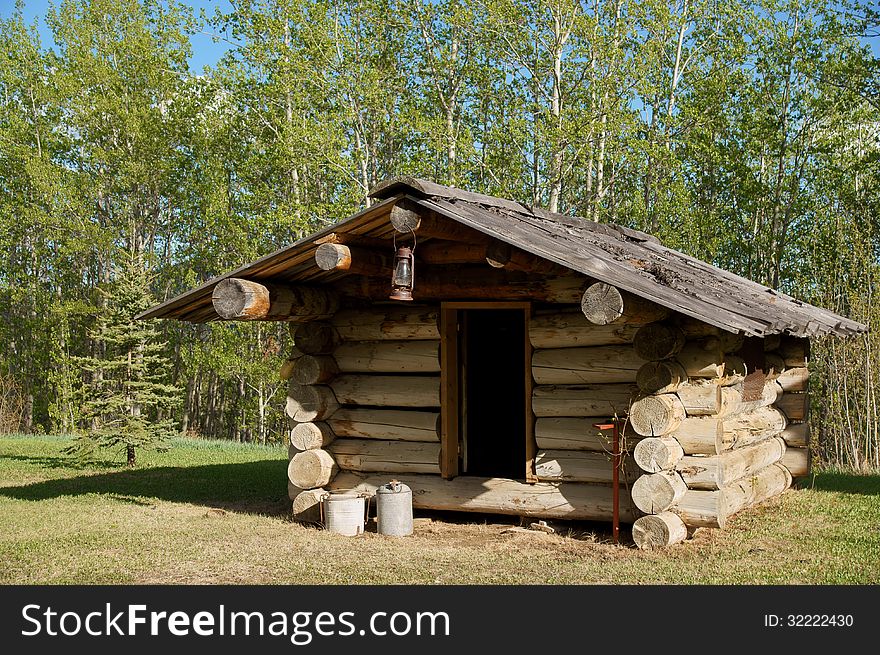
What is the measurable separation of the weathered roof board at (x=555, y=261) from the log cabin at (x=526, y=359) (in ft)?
0.10

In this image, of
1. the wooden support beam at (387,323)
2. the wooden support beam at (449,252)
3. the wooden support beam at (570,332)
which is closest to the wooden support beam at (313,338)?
the wooden support beam at (387,323)

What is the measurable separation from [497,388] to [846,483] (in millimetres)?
5363

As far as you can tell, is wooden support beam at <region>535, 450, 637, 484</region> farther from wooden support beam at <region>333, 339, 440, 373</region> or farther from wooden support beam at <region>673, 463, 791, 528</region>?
wooden support beam at <region>333, 339, 440, 373</region>

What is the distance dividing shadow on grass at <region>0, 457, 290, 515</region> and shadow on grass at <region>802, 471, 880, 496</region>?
747cm

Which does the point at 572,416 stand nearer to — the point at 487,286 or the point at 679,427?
the point at 679,427

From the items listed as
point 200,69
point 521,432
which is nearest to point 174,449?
point 521,432

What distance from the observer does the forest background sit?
2117 cm

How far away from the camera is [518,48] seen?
21.9 m

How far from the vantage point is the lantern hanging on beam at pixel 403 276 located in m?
8.06

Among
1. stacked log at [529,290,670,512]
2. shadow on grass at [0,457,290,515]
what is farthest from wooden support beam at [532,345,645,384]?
shadow on grass at [0,457,290,515]

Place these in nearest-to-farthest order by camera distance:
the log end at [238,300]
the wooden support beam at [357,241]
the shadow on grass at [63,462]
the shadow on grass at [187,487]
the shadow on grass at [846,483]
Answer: the wooden support beam at [357,241] → the log end at [238,300] → the shadow on grass at [187,487] → the shadow on grass at [846,483] → the shadow on grass at [63,462]

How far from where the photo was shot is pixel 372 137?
24188 mm

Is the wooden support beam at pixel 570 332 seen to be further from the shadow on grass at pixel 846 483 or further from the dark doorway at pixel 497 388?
the shadow on grass at pixel 846 483

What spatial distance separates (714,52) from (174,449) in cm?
1633
